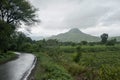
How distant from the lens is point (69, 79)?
54.4ft

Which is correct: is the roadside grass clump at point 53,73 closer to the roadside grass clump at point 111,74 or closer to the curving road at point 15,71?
the curving road at point 15,71

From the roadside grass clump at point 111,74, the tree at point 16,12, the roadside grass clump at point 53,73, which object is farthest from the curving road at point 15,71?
the tree at point 16,12

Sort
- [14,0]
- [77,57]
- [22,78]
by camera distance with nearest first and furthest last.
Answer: [22,78], [77,57], [14,0]

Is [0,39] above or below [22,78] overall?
above

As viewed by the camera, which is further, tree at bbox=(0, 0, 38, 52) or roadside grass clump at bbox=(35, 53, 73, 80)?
tree at bbox=(0, 0, 38, 52)

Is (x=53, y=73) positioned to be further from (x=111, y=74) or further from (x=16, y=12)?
(x=16, y=12)

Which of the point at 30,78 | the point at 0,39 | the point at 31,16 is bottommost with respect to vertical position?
the point at 30,78

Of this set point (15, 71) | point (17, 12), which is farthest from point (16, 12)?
point (15, 71)

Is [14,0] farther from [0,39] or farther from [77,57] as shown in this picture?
[77,57]

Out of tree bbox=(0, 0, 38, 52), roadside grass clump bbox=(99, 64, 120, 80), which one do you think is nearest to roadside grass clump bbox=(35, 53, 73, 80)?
roadside grass clump bbox=(99, 64, 120, 80)

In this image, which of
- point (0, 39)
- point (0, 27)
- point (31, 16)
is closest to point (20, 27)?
point (31, 16)

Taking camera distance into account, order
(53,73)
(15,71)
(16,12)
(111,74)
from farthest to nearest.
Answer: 1. (16,12)
2. (15,71)
3. (53,73)
4. (111,74)

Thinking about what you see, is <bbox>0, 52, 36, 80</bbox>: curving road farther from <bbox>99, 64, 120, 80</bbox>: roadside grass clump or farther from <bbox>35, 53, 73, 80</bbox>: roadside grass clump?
<bbox>99, 64, 120, 80</bbox>: roadside grass clump

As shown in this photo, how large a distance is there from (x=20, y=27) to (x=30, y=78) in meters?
34.9
